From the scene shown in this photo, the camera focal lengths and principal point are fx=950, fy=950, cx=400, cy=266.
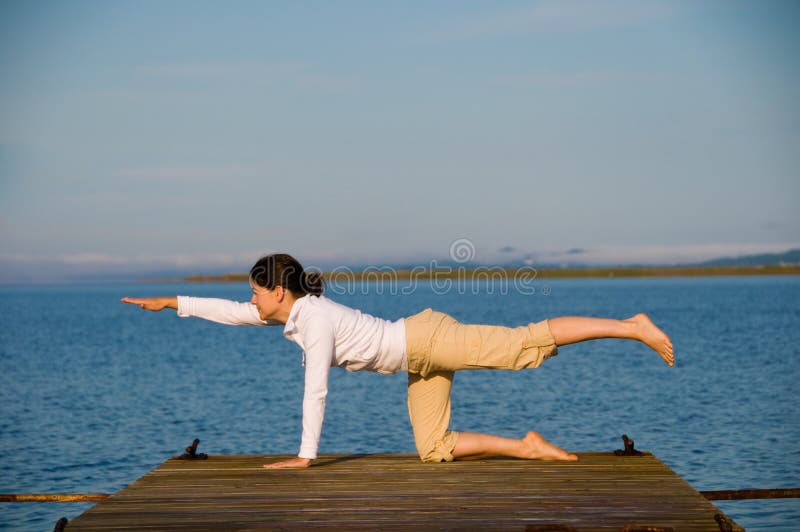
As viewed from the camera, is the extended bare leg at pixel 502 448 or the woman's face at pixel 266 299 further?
the extended bare leg at pixel 502 448

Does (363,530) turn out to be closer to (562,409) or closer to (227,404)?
(562,409)

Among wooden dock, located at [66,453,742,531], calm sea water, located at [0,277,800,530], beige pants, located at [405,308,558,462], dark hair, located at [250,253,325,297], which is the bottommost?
calm sea water, located at [0,277,800,530]

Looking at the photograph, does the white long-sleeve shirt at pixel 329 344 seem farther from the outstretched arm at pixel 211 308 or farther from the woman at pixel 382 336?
the outstretched arm at pixel 211 308

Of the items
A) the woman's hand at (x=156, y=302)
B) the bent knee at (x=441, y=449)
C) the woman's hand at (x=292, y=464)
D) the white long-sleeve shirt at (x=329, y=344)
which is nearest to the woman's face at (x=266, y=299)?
the white long-sleeve shirt at (x=329, y=344)

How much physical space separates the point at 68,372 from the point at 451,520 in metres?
29.4

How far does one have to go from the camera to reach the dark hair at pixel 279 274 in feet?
22.1

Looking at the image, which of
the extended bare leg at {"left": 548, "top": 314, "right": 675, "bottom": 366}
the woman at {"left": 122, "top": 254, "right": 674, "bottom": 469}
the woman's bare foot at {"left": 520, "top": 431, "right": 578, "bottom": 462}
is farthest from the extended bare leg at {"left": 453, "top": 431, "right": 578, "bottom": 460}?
the extended bare leg at {"left": 548, "top": 314, "right": 675, "bottom": 366}

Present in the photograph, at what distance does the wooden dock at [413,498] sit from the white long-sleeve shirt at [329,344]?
1.70 ft

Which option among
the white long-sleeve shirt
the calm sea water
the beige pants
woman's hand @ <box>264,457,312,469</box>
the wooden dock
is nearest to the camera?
the wooden dock

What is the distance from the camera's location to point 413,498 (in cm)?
596

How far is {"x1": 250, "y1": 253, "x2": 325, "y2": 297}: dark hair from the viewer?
22.1 feet

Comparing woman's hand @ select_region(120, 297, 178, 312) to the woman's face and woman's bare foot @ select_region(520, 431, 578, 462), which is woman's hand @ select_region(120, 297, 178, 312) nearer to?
the woman's face

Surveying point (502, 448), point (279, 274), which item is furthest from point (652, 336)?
point (279, 274)

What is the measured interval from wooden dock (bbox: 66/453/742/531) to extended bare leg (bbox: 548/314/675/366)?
0.95 m
